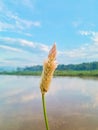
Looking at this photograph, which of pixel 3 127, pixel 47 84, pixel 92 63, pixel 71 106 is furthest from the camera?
pixel 92 63

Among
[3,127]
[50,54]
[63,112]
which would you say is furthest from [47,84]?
[63,112]

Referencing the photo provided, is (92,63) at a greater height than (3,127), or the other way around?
(92,63)

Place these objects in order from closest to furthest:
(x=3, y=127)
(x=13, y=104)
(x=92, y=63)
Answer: (x=3, y=127) < (x=13, y=104) < (x=92, y=63)

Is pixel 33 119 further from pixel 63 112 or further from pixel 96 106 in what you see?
pixel 96 106

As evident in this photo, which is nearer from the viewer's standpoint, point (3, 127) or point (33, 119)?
point (3, 127)

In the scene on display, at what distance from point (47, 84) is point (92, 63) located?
71248 mm

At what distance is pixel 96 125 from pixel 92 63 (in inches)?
2452

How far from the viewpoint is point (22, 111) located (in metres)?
12.2

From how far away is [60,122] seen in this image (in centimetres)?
993

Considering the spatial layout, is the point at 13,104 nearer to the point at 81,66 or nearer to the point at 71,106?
the point at 71,106

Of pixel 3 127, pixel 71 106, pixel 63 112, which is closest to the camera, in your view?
pixel 3 127

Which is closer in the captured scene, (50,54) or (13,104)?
(50,54)

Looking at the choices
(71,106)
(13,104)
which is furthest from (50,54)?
(13,104)

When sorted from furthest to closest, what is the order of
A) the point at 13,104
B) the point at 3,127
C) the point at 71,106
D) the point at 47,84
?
the point at 13,104, the point at 71,106, the point at 3,127, the point at 47,84
